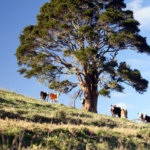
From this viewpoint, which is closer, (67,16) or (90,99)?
(67,16)

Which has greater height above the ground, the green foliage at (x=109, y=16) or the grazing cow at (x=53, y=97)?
the green foliage at (x=109, y=16)

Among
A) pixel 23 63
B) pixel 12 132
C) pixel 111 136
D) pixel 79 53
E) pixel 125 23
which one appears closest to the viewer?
pixel 12 132

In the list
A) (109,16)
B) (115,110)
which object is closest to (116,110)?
(115,110)

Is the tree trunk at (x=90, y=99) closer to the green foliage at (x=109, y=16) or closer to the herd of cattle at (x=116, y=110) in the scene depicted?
the herd of cattle at (x=116, y=110)

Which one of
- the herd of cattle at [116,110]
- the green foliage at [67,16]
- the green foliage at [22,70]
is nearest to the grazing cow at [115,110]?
the herd of cattle at [116,110]

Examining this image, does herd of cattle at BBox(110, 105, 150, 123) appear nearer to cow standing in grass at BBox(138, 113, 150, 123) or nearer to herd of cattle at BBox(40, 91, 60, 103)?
cow standing in grass at BBox(138, 113, 150, 123)

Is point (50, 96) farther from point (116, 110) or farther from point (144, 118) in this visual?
point (144, 118)

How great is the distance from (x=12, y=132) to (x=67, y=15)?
15623 millimetres

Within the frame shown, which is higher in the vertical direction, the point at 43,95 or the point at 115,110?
the point at 43,95

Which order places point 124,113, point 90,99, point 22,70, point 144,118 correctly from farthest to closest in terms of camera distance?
1. point 22,70
2. point 124,113
3. point 90,99
4. point 144,118

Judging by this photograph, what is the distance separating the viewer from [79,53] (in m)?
19.0

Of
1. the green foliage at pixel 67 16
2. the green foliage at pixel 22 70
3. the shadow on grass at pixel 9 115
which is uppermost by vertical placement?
the green foliage at pixel 67 16

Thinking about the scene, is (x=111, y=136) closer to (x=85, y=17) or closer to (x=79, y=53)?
(x=79, y=53)

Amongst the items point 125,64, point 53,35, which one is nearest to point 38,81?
point 53,35
